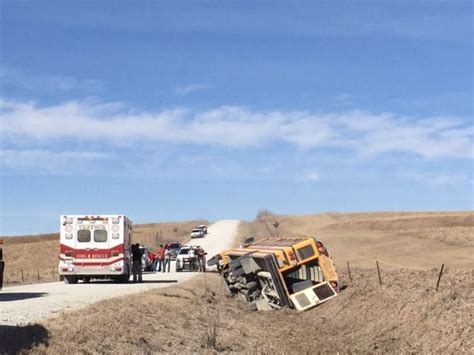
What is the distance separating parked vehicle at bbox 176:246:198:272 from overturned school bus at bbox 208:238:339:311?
19.5 meters

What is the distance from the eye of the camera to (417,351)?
43.5 feet

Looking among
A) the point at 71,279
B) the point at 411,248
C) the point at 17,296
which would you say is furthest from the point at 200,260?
the point at 17,296

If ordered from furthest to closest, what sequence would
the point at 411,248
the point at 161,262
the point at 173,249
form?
the point at 173,249, the point at 411,248, the point at 161,262

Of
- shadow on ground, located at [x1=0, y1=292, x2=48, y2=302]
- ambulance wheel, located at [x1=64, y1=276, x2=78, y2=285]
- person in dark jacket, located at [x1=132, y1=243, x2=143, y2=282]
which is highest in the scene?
person in dark jacket, located at [x1=132, y1=243, x2=143, y2=282]

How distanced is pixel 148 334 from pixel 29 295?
10.2m

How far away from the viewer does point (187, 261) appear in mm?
45719

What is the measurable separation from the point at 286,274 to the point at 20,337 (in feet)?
39.9

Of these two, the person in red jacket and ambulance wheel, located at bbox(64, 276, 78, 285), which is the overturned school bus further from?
the person in red jacket

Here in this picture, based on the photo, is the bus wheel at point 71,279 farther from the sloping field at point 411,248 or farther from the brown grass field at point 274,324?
the sloping field at point 411,248

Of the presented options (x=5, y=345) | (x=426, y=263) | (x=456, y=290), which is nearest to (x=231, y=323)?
(x=456, y=290)

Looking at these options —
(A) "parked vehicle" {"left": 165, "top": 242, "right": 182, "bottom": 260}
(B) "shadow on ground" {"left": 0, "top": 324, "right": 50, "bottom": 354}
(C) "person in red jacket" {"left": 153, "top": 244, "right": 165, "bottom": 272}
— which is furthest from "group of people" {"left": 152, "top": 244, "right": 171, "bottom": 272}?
(B) "shadow on ground" {"left": 0, "top": 324, "right": 50, "bottom": 354}

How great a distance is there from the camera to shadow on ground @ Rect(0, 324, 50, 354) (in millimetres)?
12391

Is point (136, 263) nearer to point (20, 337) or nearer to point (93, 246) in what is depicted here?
point (93, 246)

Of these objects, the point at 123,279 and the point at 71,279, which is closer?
the point at 71,279
